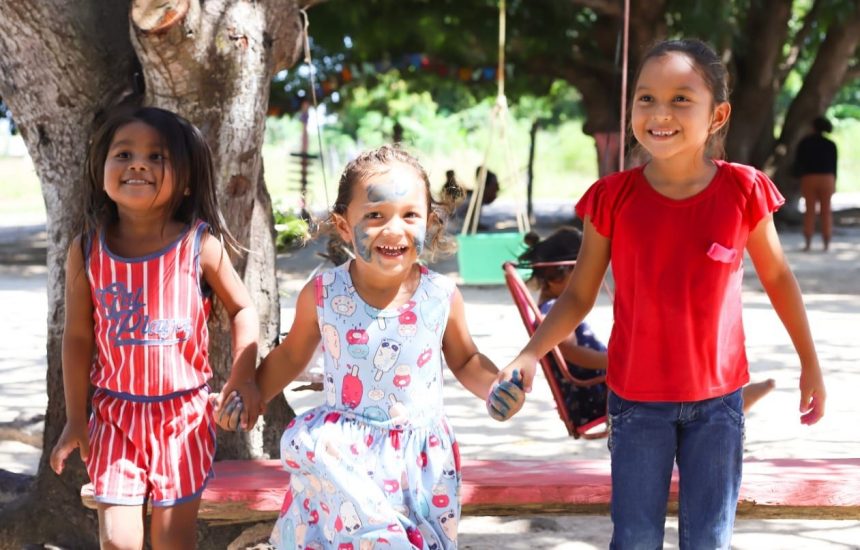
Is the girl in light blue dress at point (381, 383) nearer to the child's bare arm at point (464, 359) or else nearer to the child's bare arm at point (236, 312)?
the child's bare arm at point (464, 359)

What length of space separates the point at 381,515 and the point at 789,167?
15.4 meters

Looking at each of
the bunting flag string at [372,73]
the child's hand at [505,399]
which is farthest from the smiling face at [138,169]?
the bunting flag string at [372,73]

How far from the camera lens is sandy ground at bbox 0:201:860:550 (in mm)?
4285

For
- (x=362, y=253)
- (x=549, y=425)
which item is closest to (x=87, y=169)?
(x=362, y=253)

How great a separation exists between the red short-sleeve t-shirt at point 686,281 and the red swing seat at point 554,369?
150cm

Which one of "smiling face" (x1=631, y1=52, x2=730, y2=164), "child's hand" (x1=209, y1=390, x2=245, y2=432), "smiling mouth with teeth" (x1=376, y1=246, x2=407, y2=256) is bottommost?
"child's hand" (x1=209, y1=390, x2=245, y2=432)

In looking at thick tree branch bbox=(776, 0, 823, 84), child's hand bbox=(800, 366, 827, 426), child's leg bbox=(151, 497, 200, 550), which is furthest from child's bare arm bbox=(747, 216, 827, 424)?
thick tree branch bbox=(776, 0, 823, 84)

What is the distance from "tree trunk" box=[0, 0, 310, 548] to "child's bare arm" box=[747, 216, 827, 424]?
161cm

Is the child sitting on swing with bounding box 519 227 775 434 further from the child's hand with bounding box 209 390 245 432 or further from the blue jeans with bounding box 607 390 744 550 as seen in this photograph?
the child's hand with bounding box 209 390 245 432

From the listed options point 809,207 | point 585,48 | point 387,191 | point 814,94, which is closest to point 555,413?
point 387,191

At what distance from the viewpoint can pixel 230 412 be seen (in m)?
2.74

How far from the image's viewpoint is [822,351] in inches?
295

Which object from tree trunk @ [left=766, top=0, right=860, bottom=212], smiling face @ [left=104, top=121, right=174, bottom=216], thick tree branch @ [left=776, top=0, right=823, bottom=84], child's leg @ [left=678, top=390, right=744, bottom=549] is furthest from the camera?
tree trunk @ [left=766, top=0, right=860, bottom=212]

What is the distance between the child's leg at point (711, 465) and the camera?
2.69 m
